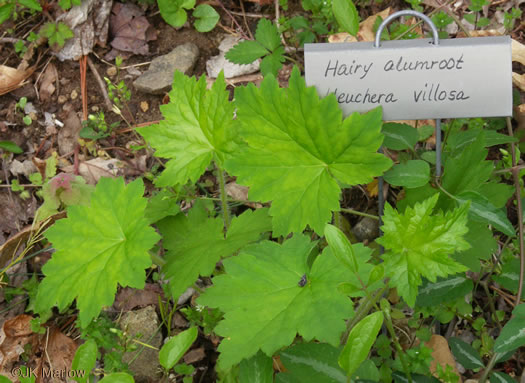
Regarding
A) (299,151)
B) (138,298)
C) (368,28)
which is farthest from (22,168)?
(368,28)

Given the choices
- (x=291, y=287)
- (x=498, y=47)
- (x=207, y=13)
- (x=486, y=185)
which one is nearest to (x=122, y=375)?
(x=291, y=287)

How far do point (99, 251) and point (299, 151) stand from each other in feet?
2.59

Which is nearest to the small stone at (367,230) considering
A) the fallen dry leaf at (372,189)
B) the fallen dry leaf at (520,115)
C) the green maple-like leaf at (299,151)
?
the fallen dry leaf at (372,189)

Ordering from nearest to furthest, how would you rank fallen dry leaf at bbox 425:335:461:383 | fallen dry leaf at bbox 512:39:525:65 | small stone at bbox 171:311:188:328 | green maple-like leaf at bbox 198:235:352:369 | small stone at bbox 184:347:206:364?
green maple-like leaf at bbox 198:235:352:369 < fallen dry leaf at bbox 425:335:461:383 < small stone at bbox 184:347:206:364 < small stone at bbox 171:311:188:328 < fallen dry leaf at bbox 512:39:525:65

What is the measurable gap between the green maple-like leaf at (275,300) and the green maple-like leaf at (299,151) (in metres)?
0.11

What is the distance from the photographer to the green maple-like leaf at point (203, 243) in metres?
1.74

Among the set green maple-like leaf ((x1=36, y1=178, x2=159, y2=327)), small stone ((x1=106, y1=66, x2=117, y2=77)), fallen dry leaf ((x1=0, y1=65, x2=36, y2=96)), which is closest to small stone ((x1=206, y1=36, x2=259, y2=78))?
small stone ((x1=106, y1=66, x2=117, y2=77))

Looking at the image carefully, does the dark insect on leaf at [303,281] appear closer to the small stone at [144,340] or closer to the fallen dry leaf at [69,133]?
the small stone at [144,340]

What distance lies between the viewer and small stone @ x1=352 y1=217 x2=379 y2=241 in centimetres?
221

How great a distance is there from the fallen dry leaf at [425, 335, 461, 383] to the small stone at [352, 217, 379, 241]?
52 cm

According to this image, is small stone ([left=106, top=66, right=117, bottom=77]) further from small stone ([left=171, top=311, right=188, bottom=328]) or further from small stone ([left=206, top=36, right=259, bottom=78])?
small stone ([left=171, top=311, right=188, bottom=328])

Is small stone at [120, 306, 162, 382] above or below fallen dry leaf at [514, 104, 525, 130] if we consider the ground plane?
below

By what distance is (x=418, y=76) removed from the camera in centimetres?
162

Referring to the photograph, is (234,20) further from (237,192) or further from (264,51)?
(237,192)
